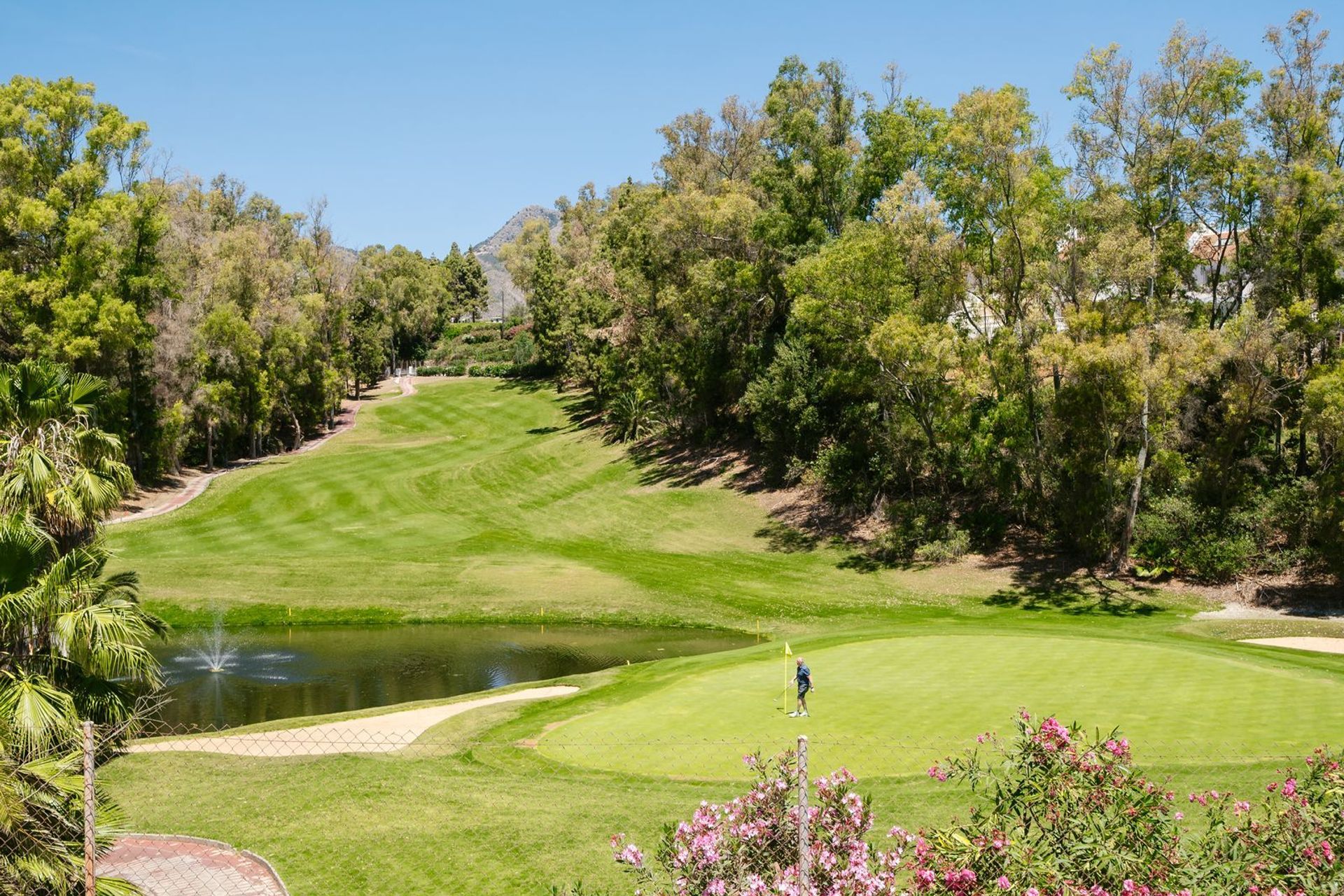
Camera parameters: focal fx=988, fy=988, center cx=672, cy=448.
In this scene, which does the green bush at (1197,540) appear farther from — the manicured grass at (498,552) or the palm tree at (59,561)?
the palm tree at (59,561)

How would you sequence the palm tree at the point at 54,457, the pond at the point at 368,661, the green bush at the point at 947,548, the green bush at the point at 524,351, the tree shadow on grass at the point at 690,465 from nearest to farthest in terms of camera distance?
1. the palm tree at the point at 54,457
2. the pond at the point at 368,661
3. the green bush at the point at 947,548
4. the tree shadow on grass at the point at 690,465
5. the green bush at the point at 524,351

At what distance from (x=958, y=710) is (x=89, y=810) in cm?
1202

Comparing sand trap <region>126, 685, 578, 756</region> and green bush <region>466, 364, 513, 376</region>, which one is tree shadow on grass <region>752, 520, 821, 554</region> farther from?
green bush <region>466, 364, 513, 376</region>

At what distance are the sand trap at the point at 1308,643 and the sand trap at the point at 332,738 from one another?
19.0m

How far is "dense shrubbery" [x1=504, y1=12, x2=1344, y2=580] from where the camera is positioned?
3064cm

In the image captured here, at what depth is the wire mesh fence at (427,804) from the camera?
10289 millimetres

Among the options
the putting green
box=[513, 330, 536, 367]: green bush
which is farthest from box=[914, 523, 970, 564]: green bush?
box=[513, 330, 536, 367]: green bush

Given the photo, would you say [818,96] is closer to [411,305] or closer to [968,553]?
[968,553]

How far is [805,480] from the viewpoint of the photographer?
45.6 meters

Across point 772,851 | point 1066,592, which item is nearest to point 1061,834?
point 772,851

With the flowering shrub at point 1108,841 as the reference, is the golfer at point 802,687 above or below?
below

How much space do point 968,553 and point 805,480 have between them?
10.5m

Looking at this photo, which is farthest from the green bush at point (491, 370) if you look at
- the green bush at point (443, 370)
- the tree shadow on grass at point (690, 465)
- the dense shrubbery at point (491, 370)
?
the tree shadow on grass at point (690, 465)

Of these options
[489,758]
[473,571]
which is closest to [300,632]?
[473,571]
